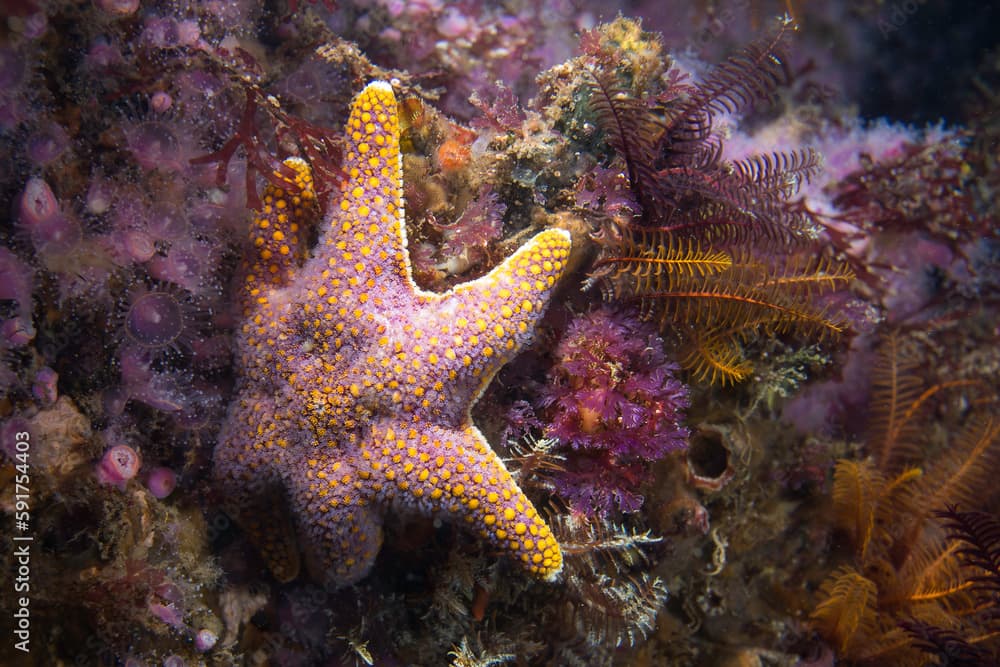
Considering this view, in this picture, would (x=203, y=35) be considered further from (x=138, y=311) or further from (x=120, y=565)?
(x=120, y=565)

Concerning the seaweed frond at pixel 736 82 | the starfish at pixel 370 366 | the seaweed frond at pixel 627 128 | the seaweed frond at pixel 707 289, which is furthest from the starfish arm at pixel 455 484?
the seaweed frond at pixel 736 82

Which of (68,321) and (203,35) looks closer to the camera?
(68,321)

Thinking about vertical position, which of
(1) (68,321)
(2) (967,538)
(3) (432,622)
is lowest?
(3) (432,622)

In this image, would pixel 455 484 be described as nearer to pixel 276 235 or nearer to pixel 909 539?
pixel 276 235

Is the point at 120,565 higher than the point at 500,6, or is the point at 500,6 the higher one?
the point at 500,6

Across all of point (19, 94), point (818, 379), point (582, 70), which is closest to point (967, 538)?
point (818, 379)

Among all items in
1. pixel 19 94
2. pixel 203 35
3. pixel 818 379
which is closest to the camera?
pixel 19 94

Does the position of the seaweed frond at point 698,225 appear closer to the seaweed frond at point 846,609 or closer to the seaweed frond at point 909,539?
the seaweed frond at point 909,539

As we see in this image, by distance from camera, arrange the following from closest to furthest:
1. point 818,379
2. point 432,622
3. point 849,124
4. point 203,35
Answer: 1. point 203,35
2. point 432,622
3. point 818,379
4. point 849,124
